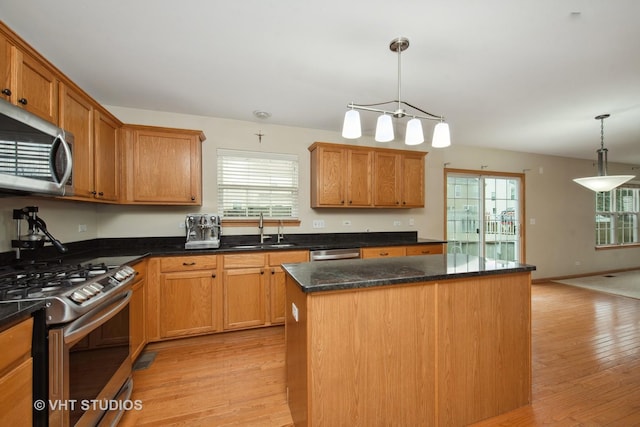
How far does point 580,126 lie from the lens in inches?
141

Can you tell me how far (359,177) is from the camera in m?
3.59

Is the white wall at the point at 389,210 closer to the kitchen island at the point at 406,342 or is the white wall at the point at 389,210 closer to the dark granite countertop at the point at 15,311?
the dark granite countertop at the point at 15,311

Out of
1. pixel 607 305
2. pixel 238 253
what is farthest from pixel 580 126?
pixel 238 253

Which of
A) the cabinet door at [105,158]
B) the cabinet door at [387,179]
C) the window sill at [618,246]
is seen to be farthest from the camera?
the window sill at [618,246]

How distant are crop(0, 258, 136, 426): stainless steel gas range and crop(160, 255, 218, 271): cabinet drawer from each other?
2.61ft

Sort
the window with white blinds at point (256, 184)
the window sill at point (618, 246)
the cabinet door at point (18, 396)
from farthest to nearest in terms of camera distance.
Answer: the window sill at point (618, 246), the window with white blinds at point (256, 184), the cabinet door at point (18, 396)

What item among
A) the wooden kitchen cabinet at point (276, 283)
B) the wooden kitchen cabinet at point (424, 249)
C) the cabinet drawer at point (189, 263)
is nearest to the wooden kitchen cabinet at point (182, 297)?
the cabinet drawer at point (189, 263)

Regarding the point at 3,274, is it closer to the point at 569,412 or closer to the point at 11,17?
the point at 11,17

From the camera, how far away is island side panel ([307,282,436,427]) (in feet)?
4.21

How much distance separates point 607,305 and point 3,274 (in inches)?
252

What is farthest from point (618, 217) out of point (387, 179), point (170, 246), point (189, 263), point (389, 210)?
point (170, 246)

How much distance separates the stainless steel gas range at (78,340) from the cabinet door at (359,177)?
2.62 metres

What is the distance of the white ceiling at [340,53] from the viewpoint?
1.58 m

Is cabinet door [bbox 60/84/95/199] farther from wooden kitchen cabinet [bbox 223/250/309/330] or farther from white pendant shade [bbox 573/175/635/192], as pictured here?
white pendant shade [bbox 573/175/635/192]
